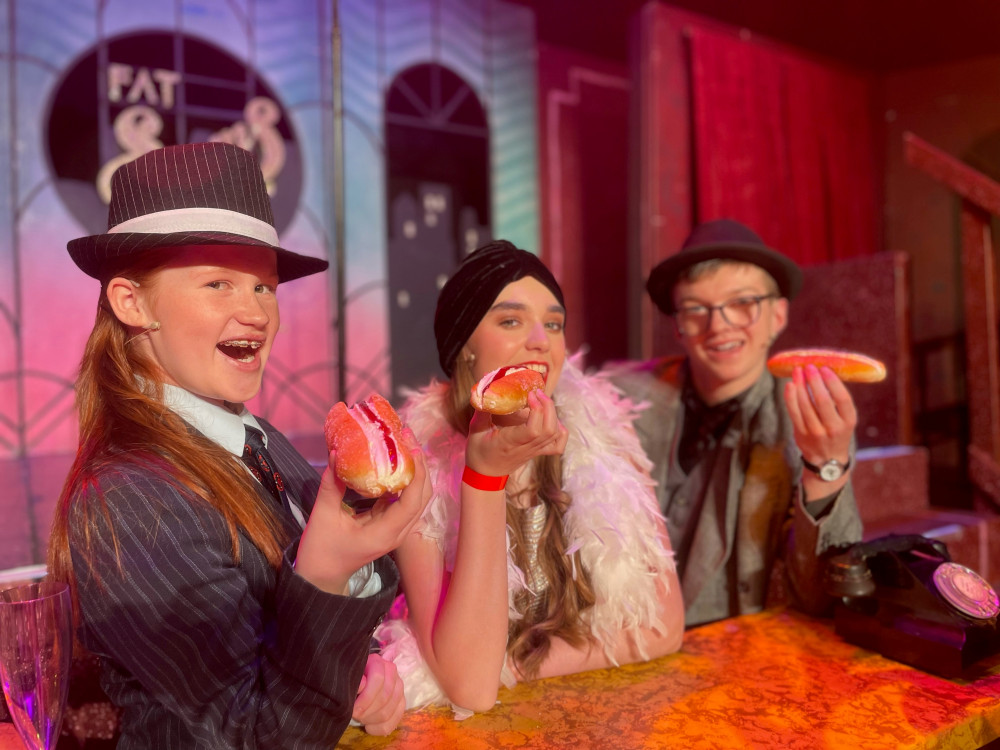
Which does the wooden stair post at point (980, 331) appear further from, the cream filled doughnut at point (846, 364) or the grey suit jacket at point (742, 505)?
the cream filled doughnut at point (846, 364)

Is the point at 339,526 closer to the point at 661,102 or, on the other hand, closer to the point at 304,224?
the point at 304,224

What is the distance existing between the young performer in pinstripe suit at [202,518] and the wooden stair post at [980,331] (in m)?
3.43

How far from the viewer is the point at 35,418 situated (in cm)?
380

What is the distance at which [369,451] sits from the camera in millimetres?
848

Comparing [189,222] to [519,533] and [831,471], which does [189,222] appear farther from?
[831,471]

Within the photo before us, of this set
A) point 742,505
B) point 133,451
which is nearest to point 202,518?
point 133,451

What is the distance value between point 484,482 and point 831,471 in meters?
0.88

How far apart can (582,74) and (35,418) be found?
15.0 ft

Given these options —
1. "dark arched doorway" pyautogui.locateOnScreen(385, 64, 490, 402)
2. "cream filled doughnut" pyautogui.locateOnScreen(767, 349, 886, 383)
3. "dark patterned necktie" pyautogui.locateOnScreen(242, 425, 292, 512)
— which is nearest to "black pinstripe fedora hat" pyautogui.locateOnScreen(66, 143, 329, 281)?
"dark patterned necktie" pyautogui.locateOnScreen(242, 425, 292, 512)

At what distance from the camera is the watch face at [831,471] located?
1.55 metres

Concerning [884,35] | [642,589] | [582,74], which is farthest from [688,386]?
[884,35]

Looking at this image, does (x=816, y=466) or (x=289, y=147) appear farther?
(x=289, y=147)

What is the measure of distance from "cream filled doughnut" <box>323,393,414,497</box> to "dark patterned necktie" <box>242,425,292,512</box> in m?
0.26

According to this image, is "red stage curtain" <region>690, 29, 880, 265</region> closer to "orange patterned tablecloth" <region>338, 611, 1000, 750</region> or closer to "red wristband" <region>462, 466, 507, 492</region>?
"orange patterned tablecloth" <region>338, 611, 1000, 750</region>
